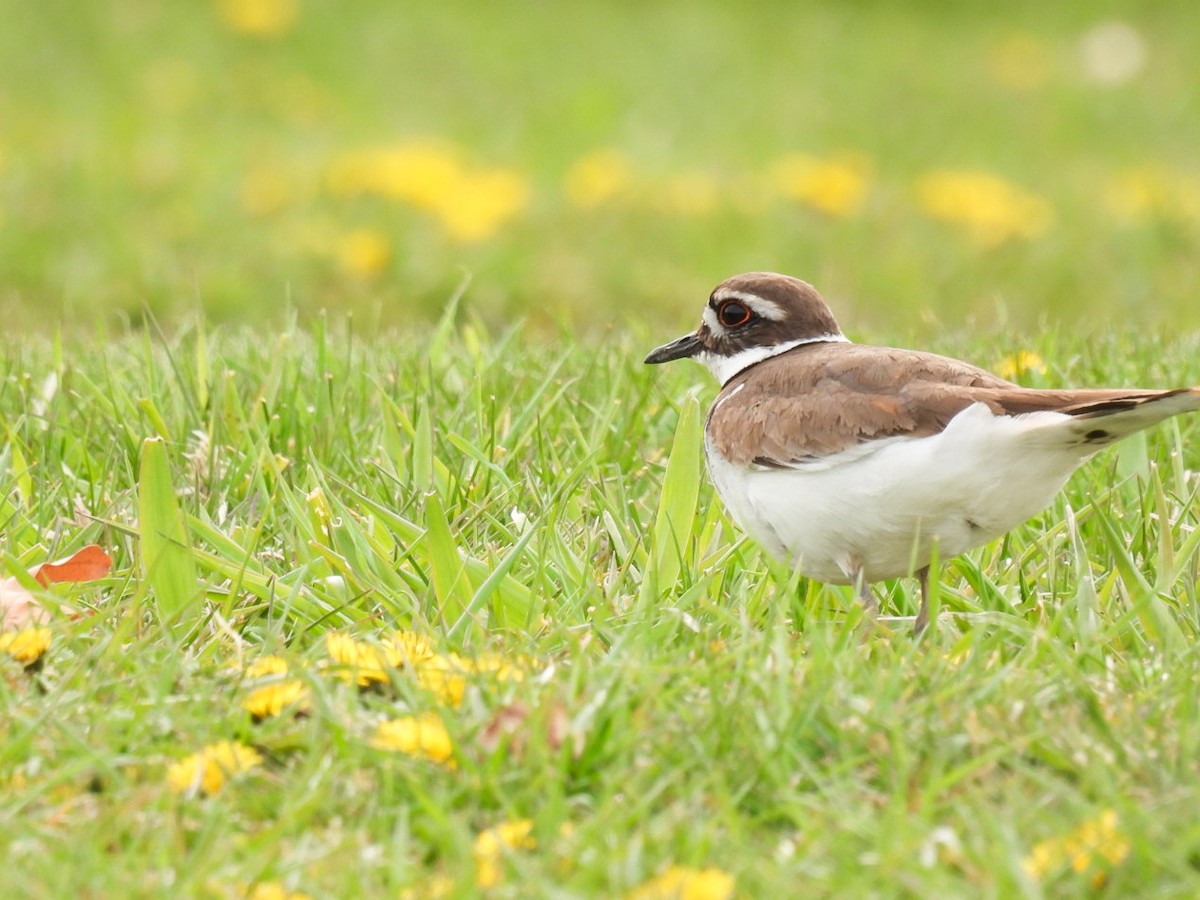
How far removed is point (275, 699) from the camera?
9.27 feet

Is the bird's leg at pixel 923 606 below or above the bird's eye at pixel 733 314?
below

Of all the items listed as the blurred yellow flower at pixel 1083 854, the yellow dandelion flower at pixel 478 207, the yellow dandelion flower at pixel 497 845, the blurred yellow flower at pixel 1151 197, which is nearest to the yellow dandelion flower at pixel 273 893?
the yellow dandelion flower at pixel 497 845

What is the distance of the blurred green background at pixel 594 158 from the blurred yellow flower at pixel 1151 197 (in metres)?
0.03

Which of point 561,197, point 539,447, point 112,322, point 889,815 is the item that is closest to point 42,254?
point 112,322

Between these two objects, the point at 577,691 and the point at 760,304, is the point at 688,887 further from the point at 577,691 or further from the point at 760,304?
the point at 760,304

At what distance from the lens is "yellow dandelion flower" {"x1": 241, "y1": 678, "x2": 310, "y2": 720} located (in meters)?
2.82

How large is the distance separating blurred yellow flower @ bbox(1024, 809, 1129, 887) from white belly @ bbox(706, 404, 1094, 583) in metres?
0.77

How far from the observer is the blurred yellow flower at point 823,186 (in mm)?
9352

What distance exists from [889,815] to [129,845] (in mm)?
1178

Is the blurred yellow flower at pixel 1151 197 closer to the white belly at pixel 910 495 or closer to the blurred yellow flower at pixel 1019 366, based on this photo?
the blurred yellow flower at pixel 1019 366

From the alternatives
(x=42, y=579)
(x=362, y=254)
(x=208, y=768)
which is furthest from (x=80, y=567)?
(x=362, y=254)

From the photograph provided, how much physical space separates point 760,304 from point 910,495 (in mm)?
941

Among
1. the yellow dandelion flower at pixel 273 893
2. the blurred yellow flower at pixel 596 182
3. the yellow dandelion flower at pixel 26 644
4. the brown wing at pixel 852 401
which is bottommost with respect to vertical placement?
the blurred yellow flower at pixel 596 182

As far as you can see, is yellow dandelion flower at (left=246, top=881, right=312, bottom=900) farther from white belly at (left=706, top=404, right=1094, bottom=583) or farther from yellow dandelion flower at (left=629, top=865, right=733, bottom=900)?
white belly at (left=706, top=404, right=1094, bottom=583)
